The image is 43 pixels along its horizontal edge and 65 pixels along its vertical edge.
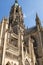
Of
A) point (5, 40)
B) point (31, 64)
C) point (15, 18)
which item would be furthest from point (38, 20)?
point (5, 40)

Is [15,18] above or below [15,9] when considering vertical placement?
below

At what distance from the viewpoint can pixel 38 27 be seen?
43.7 meters

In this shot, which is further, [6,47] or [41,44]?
[41,44]

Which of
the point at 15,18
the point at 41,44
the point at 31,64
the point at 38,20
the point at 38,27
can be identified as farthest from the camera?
the point at 15,18

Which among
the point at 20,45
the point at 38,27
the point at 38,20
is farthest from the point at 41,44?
the point at 20,45

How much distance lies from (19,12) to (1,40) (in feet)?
104

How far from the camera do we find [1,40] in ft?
71.1

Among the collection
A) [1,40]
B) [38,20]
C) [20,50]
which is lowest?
[20,50]

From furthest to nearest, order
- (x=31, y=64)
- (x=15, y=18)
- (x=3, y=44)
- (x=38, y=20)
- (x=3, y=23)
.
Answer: (x=15, y=18) → (x=38, y=20) → (x=31, y=64) → (x=3, y=23) → (x=3, y=44)

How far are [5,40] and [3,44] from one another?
1.04 meters

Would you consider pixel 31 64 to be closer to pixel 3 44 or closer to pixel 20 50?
pixel 20 50

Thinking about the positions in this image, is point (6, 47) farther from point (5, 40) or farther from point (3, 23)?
point (3, 23)

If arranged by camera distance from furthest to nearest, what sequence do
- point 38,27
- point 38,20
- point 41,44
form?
point 38,20, point 38,27, point 41,44

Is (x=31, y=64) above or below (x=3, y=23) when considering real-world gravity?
below
